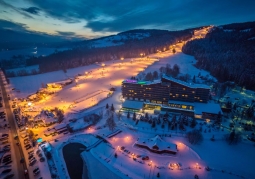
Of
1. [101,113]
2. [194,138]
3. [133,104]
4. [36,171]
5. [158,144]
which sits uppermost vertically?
[133,104]

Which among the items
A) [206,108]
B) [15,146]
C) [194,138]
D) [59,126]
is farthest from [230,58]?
[15,146]

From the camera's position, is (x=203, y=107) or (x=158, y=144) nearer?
(x=158, y=144)

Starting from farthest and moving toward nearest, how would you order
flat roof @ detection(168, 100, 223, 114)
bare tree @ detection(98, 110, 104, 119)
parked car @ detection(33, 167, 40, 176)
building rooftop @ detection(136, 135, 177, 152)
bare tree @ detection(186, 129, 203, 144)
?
bare tree @ detection(98, 110, 104, 119)
flat roof @ detection(168, 100, 223, 114)
bare tree @ detection(186, 129, 203, 144)
building rooftop @ detection(136, 135, 177, 152)
parked car @ detection(33, 167, 40, 176)

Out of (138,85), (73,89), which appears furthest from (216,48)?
(73,89)

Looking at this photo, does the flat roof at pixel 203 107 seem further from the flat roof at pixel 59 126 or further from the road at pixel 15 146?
the road at pixel 15 146

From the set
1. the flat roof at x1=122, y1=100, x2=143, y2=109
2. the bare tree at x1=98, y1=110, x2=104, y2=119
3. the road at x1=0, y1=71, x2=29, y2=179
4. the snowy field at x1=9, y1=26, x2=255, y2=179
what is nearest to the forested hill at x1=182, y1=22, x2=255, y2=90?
the snowy field at x1=9, y1=26, x2=255, y2=179


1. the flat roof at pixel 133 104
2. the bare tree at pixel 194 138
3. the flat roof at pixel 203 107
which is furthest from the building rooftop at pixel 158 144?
the flat roof at pixel 203 107

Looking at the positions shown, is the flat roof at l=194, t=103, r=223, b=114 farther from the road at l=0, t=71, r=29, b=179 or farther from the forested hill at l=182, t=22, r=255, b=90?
the road at l=0, t=71, r=29, b=179

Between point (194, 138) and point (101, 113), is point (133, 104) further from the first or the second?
point (194, 138)
